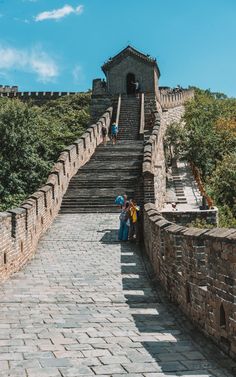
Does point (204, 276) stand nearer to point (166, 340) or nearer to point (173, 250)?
point (166, 340)

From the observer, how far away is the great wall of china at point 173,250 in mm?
5902

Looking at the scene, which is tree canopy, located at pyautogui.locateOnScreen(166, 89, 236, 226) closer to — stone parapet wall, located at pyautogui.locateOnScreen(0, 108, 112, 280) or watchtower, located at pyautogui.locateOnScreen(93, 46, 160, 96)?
watchtower, located at pyautogui.locateOnScreen(93, 46, 160, 96)

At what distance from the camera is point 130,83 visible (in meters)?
36.6

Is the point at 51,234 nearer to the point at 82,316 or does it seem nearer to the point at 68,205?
the point at 68,205

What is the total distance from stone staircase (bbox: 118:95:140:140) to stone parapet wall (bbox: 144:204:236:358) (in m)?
19.6

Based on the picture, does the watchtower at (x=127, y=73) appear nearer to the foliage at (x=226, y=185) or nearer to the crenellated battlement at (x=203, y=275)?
the foliage at (x=226, y=185)

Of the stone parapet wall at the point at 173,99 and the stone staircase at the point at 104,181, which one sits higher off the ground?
the stone parapet wall at the point at 173,99

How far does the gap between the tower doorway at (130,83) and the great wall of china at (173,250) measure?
44.9 feet

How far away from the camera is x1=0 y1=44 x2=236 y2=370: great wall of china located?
590 centimetres

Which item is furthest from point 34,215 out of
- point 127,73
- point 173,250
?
point 127,73

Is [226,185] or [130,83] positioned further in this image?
[130,83]

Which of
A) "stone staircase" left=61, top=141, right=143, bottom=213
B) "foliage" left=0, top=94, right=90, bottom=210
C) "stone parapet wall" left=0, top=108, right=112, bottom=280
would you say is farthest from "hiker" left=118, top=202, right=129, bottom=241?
"foliage" left=0, top=94, right=90, bottom=210

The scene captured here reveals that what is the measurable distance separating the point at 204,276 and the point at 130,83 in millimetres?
30696

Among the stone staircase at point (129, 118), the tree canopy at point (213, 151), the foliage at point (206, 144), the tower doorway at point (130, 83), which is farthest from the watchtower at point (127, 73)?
the foliage at point (206, 144)
